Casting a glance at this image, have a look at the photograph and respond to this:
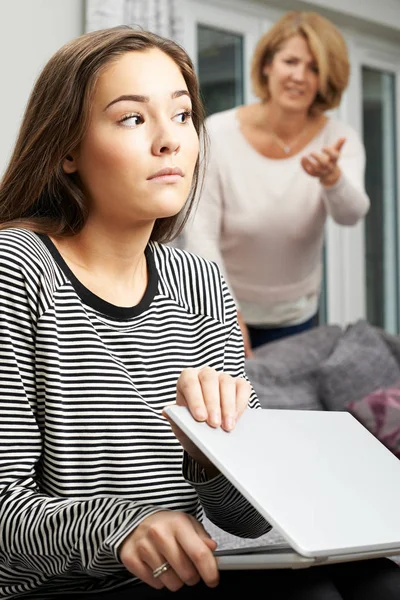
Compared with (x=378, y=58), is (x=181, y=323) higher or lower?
lower

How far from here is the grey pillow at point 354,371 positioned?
2754 mm

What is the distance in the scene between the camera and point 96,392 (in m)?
1.05

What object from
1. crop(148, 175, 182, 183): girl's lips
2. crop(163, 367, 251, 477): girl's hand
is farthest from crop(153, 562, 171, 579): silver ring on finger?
crop(148, 175, 182, 183): girl's lips

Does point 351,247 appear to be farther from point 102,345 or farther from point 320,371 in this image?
point 102,345

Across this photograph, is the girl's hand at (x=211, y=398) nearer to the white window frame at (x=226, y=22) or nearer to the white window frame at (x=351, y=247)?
the white window frame at (x=226, y=22)

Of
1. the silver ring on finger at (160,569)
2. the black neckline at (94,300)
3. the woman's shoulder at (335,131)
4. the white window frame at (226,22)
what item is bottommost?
the silver ring on finger at (160,569)

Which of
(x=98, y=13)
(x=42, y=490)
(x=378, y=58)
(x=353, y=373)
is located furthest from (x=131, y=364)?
(x=378, y=58)

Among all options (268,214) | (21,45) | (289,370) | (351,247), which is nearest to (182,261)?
(289,370)

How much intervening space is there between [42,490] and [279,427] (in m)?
0.29

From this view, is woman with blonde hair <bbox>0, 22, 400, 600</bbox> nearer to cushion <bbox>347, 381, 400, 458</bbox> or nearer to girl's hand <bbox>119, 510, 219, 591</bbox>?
girl's hand <bbox>119, 510, 219, 591</bbox>

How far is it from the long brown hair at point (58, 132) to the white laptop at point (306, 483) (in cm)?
Result: 39

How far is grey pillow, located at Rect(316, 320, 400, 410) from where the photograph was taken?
9.04ft

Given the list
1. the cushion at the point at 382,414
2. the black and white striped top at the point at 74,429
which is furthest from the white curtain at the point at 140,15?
the black and white striped top at the point at 74,429

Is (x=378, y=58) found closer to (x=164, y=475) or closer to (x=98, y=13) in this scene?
(x=98, y=13)
